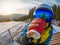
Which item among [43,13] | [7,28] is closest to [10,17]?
[7,28]

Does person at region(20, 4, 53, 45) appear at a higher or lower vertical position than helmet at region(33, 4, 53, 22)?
lower

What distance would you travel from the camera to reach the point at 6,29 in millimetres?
1477

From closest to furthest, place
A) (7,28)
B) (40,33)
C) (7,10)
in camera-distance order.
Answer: (40,33) < (7,28) < (7,10)

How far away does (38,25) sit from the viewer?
690 millimetres

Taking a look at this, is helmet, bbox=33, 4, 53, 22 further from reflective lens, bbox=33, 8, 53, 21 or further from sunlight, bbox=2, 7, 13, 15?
sunlight, bbox=2, 7, 13, 15

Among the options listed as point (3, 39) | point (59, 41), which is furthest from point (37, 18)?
point (59, 41)

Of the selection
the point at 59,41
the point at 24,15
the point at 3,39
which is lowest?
the point at 59,41

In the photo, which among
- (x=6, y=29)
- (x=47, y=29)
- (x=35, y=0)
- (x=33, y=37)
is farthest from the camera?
(x=35, y=0)

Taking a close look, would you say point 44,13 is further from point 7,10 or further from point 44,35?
point 7,10

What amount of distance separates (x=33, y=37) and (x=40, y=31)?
4 cm

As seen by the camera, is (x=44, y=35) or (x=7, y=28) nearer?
(x=44, y=35)

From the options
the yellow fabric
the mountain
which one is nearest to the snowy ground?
the mountain

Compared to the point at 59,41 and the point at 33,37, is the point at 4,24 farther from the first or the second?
the point at 33,37

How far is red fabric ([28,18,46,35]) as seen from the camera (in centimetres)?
68
